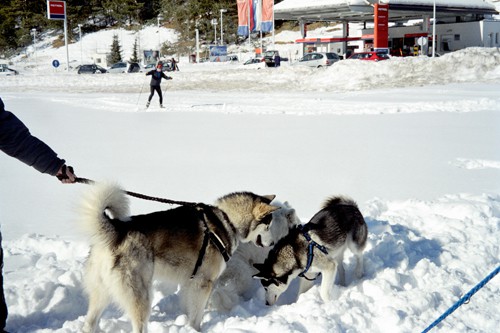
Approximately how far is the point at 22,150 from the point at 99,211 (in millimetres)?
706

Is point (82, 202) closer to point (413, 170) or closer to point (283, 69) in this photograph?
point (413, 170)

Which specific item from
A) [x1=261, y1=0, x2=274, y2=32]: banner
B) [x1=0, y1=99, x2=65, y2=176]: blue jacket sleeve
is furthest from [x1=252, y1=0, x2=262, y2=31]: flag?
[x1=0, y1=99, x2=65, y2=176]: blue jacket sleeve

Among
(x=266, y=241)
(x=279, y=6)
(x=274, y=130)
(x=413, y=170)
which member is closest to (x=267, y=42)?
(x=279, y=6)

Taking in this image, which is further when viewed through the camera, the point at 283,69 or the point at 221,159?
the point at 283,69

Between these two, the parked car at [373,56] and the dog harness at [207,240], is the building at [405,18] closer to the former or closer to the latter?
the parked car at [373,56]

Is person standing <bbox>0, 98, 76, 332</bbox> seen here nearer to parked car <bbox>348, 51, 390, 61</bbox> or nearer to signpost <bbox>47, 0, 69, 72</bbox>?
parked car <bbox>348, 51, 390, 61</bbox>

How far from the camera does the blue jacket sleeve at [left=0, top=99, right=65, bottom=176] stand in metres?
2.95

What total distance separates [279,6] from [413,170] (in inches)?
1702

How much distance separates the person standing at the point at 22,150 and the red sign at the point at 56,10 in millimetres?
52128

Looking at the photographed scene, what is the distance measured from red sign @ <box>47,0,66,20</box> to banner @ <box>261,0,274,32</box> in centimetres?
2086

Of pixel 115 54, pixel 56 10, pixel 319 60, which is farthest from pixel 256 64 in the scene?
pixel 115 54

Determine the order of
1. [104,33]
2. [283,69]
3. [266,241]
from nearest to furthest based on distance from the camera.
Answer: [266,241], [283,69], [104,33]

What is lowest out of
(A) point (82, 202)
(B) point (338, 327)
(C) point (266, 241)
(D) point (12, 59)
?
(B) point (338, 327)

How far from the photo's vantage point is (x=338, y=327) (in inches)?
126
